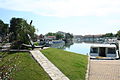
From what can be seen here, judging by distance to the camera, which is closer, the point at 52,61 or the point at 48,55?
the point at 52,61

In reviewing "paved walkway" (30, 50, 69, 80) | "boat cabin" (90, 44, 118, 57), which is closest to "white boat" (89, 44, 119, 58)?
"boat cabin" (90, 44, 118, 57)

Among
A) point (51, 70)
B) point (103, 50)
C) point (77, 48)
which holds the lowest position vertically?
point (77, 48)

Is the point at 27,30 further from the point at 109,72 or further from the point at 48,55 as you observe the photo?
the point at 109,72

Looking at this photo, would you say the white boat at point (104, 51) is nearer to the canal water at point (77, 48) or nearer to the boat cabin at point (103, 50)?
the boat cabin at point (103, 50)

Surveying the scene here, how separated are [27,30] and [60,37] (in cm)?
8852

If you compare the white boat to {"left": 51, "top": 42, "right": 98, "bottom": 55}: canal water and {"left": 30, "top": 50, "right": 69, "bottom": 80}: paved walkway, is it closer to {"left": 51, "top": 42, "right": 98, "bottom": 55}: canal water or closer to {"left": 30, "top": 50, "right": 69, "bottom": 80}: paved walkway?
{"left": 30, "top": 50, "right": 69, "bottom": 80}: paved walkway

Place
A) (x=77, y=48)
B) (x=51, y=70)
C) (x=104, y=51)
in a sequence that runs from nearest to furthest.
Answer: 1. (x=51, y=70)
2. (x=104, y=51)
3. (x=77, y=48)

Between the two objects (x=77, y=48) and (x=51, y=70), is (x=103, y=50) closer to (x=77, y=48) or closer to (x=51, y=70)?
(x=51, y=70)

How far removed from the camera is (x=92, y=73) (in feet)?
51.8

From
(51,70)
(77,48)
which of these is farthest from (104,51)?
(77,48)

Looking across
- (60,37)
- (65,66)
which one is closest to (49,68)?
(65,66)

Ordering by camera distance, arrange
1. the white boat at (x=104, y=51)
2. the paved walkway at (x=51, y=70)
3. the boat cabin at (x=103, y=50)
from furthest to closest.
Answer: the boat cabin at (x=103, y=50) < the white boat at (x=104, y=51) < the paved walkway at (x=51, y=70)

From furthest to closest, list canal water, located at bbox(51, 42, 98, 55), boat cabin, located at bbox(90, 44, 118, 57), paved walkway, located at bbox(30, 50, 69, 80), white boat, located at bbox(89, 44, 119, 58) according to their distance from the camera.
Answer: canal water, located at bbox(51, 42, 98, 55)
boat cabin, located at bbox(90, 44, 118, 57)
white boat, located at bbox(89, 44, 119, 58)
paved walkway, located at bbox(30, 50, 69, 80)

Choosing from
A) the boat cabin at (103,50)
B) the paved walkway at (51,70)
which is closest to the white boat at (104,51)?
the boat cabin at (103,50)
